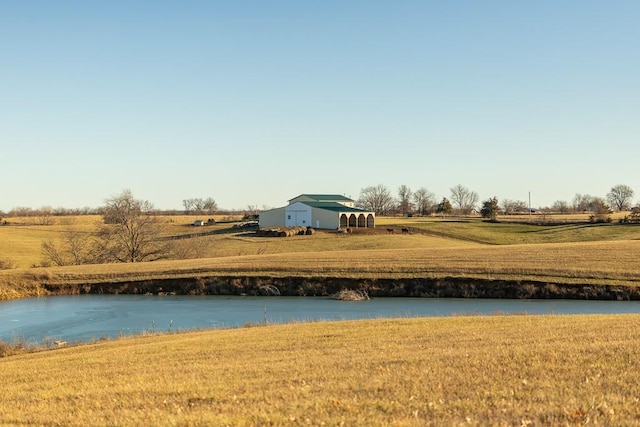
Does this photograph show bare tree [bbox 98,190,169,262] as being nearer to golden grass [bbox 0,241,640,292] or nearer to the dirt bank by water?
golden grass [bbox 0,241,640,292]

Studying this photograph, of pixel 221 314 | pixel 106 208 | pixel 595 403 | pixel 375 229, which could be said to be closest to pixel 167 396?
pixel 595 403

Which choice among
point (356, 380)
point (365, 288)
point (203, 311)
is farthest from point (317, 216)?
point (356, 380)

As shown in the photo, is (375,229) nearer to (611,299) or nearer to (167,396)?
(611,299)

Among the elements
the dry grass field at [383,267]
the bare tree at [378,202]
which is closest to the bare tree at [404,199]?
the bare tree at [378,202]

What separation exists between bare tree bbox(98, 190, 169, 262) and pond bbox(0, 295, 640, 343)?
19.0 meters

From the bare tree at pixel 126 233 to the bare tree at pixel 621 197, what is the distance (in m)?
170

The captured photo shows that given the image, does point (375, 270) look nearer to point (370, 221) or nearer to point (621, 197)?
point (370, 221)

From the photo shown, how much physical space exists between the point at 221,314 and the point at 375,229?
50274mm

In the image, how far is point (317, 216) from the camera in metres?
84.5

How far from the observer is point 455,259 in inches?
1689

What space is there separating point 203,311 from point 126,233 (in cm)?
2796

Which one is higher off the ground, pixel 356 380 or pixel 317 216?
pixel 317 216

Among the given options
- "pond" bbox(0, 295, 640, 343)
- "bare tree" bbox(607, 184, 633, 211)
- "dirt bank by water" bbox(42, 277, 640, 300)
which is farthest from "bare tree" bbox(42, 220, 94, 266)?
"bare tree" bbox(607, 184, 633, 211)

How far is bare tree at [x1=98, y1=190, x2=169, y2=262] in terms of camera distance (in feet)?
186
